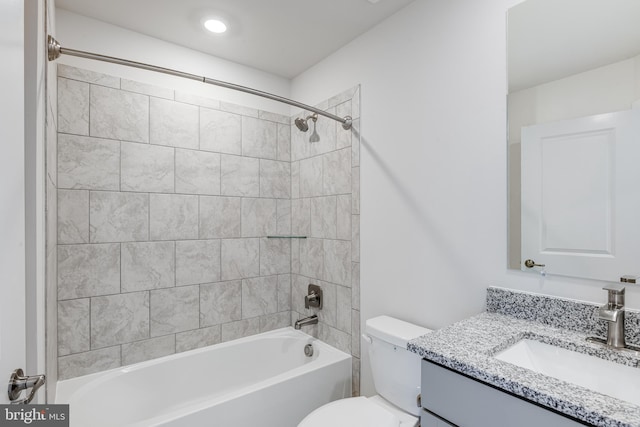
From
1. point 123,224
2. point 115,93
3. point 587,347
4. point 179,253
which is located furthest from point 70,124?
point 587,347

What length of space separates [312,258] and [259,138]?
1037mm

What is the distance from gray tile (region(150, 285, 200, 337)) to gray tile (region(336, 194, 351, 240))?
108 cm

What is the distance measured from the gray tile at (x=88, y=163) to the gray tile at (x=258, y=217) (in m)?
0.87

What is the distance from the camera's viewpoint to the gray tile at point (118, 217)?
1.96m

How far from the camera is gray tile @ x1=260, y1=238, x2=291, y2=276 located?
8.55 feet

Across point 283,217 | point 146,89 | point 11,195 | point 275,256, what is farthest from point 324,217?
point 11,195

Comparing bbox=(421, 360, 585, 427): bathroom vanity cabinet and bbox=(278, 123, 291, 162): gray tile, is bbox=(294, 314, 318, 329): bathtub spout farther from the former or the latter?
bbox=(421, 360, 585, 427): bathroom vanity cabinet

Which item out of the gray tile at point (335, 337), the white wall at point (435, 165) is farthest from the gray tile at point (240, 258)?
the white wall at point (435, 165)

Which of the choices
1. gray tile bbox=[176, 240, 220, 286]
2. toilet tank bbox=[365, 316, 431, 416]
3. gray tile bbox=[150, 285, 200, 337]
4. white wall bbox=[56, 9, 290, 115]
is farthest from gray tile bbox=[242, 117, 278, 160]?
toilet tank bbox=[365, 316, 431, 416]

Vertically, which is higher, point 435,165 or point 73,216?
point 435,165

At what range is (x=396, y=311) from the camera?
188 cm

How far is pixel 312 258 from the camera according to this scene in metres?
2.52

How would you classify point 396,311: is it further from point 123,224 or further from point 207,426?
point 123,224

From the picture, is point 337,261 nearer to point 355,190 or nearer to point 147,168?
point 355,190
